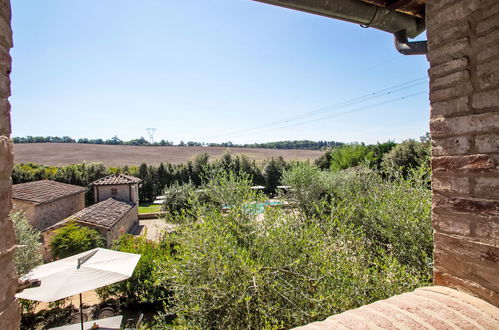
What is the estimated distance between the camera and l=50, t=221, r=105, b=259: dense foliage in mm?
9203

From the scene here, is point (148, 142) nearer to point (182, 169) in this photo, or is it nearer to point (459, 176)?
point (182, 169)

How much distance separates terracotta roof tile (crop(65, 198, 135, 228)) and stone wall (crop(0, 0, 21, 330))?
1114 cm

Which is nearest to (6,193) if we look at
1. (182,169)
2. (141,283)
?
(141,283)

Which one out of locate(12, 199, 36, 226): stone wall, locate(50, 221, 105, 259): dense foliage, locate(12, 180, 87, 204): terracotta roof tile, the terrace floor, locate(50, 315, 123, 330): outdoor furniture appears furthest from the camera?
locate(12, 180, 87, 204): terracotta roof tile

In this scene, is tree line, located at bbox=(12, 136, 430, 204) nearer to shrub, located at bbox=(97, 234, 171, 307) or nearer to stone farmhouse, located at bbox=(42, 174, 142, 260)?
stone farmhouse, located at bbox=(42, 174, 142, 260)

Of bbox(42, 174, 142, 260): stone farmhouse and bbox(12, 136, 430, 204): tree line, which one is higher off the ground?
bbox(12, 136, 430, 204): tree line

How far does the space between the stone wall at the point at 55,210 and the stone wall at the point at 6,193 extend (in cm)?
1334

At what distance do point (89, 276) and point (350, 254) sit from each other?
5.22 m

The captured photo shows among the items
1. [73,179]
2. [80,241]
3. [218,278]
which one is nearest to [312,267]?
[218,278]

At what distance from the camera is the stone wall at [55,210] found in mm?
11719

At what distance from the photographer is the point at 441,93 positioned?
1.67 m

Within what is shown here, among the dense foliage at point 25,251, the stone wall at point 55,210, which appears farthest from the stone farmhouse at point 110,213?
the dense foliage at point 25,251

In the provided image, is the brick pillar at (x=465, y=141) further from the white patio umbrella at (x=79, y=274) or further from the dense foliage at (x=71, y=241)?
the dense foliage at (x=71, y=241)

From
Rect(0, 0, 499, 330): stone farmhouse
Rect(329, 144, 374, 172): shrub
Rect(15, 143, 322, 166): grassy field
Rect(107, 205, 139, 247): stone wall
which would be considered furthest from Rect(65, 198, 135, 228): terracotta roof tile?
Rect(329, 144, 374, 172): shrub
